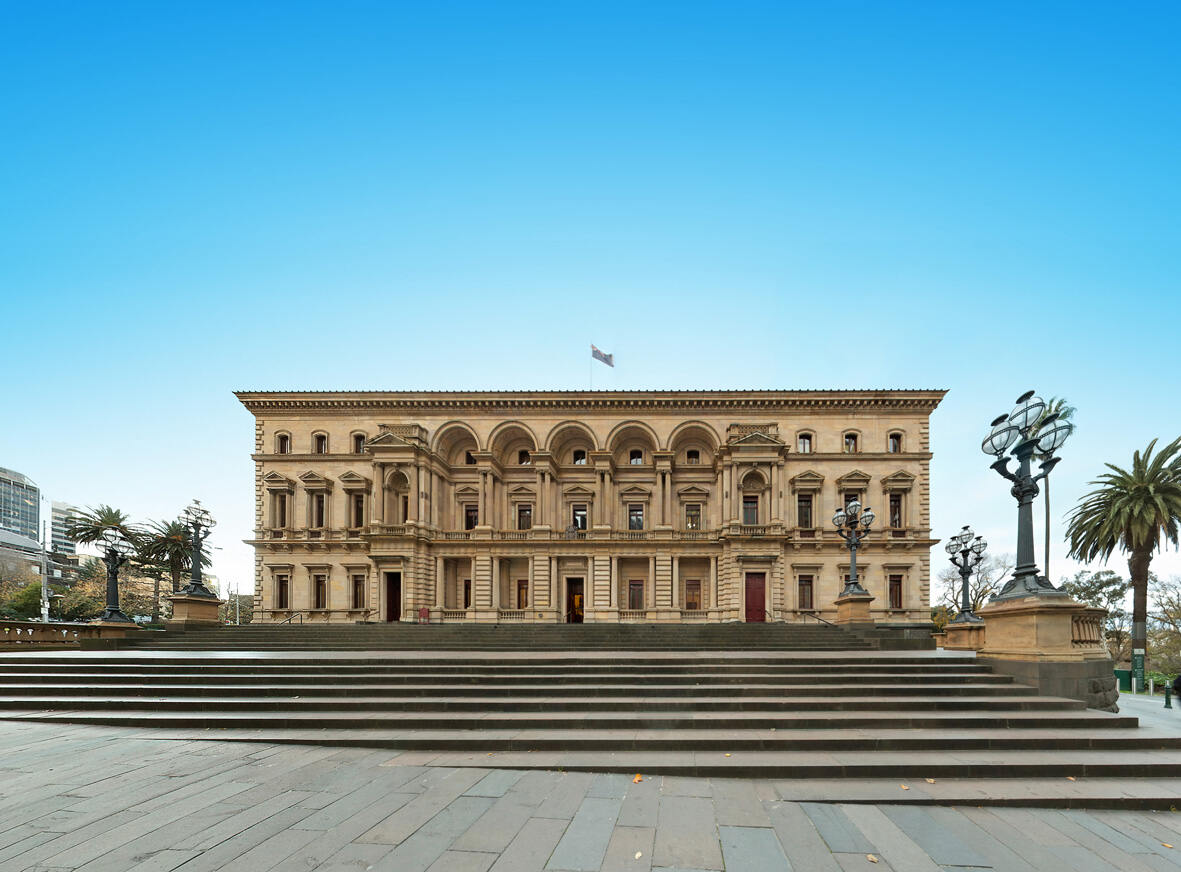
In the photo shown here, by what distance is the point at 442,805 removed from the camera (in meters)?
6.73

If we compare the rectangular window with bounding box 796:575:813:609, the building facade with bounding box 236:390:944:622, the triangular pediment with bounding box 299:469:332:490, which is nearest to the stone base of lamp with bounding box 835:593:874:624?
the building facade with bounding box 236:390:944:622

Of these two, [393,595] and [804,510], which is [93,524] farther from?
[804,510]

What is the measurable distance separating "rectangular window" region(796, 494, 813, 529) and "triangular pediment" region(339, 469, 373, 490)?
27477 millimetres

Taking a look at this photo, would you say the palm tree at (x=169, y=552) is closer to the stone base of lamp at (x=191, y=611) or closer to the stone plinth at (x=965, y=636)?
the stone base of lamp at (x=191, y=611)

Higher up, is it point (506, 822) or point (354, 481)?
point (354, 481)

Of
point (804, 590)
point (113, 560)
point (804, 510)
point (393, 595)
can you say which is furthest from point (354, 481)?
point (804, 590)

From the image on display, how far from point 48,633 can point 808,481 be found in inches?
1483

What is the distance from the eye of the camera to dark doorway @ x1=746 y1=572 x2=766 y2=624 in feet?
124

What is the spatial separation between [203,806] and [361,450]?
36096mm

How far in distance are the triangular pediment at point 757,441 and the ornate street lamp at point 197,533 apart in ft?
92.6

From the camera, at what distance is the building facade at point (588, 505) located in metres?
38.6

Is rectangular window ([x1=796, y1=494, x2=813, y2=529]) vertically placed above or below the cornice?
below

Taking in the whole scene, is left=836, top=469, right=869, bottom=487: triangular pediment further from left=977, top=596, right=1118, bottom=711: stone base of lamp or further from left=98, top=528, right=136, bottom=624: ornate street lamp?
left=98, top=528, right=136, bottom=624: ornate street lamp

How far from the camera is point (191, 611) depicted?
23875 mm
